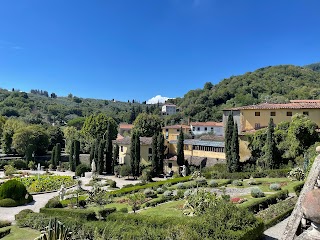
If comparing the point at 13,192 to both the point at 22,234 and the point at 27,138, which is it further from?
the point at 27,138

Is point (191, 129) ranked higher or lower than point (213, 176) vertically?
higher

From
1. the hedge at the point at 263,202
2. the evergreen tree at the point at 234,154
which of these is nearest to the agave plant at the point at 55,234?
the hedge at the point at 263,202

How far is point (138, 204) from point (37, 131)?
148 feet

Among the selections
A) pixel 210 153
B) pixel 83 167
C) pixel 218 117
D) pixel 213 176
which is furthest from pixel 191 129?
pixel 213 176

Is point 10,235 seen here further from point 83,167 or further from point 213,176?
point 83,167

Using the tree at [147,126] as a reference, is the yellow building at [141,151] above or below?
below

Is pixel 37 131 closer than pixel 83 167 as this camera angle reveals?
No

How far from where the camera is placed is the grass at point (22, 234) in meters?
16.6

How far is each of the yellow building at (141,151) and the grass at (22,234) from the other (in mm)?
31676

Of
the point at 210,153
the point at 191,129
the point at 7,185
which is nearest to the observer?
the point at 7,185

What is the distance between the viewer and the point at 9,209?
2502 centimetres

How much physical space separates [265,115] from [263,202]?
26.0 meters

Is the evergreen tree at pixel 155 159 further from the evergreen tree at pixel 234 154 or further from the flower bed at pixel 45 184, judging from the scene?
the evergreen tree at pixel 234 154

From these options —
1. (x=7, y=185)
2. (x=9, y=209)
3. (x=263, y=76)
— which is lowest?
(x=9, y=209)
